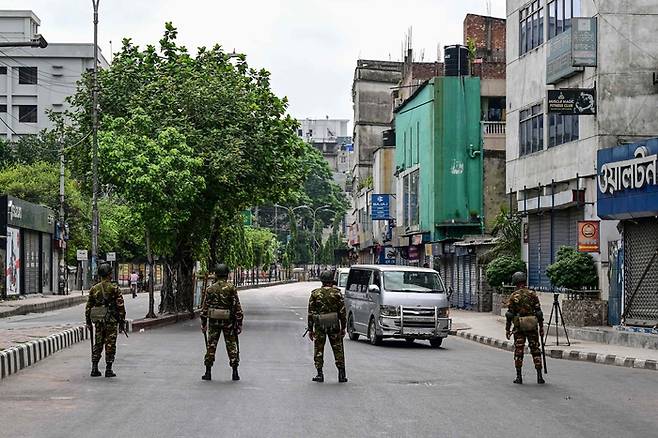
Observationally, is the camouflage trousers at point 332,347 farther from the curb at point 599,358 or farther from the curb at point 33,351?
the curb at point 599,358

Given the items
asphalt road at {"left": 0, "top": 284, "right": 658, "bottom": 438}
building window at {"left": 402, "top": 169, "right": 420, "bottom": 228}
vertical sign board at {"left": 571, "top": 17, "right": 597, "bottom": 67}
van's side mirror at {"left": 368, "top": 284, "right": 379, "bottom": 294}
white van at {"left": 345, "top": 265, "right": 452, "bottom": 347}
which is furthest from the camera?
building window at {"left": 402, "top": 169, "right": 420, "bottom": 228}

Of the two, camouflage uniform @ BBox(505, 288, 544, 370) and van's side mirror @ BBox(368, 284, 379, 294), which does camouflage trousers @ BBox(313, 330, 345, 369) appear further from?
van's side mirror @ BBox(368, 284, 379, 294)

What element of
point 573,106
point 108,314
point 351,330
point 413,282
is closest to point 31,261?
point 351,330

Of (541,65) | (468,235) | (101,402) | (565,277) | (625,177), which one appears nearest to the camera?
(101,402)

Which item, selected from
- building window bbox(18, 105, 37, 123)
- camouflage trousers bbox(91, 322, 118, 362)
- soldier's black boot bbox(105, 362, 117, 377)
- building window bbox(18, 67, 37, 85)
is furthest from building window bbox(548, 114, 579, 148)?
building window bbox(18, 67, 37, 85)

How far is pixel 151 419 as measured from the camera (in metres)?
11.9

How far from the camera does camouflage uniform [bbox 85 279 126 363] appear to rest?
17.1 meters

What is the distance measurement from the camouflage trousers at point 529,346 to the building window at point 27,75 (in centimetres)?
8953

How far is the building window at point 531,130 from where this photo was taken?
35.9m

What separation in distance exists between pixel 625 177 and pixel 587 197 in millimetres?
4583

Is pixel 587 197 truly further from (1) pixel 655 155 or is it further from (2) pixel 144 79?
(2) pixel 144 79

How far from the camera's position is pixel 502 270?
128ft

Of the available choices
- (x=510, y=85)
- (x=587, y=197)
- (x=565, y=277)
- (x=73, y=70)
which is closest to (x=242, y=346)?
(x=565, y=277)

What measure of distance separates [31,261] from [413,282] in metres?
39.5
